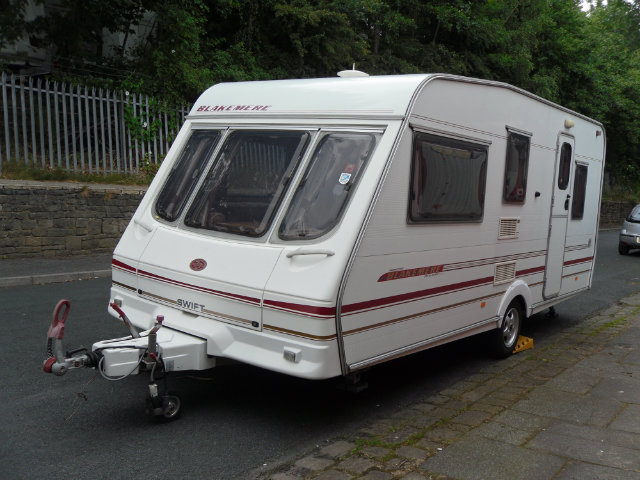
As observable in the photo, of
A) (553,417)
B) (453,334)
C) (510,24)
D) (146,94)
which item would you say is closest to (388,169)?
(453,334)

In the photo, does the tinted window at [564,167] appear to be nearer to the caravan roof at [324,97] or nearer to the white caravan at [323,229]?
the white caravan at [323,229]

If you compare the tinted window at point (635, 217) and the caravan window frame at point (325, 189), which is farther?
the tinted window at point (635, 217)

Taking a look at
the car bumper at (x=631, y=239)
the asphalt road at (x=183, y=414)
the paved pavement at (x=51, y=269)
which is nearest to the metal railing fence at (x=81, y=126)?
the paved pavement at (x=51, y=269)

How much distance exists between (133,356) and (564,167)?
5463 millimetres

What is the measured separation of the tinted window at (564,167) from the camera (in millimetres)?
7258

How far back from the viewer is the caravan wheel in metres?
6.41

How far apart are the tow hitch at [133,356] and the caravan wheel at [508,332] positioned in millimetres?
3322

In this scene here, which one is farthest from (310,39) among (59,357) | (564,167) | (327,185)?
(59,357)

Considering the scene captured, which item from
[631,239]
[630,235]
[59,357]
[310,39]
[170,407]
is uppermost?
[310,39]

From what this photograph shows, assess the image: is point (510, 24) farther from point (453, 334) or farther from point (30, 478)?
point (30, 478)

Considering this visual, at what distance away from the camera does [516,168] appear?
6223 mm

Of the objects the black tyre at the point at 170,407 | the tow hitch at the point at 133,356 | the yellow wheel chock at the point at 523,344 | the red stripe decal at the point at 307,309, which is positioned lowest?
the yellow wheel chock at the point at 523,344

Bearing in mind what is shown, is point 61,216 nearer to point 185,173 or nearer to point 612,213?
point 185,173

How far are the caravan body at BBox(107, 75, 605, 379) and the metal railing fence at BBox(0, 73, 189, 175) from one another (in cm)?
687
